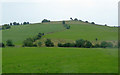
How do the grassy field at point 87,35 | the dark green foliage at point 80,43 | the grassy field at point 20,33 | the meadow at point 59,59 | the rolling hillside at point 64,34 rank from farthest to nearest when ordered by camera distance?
the grassy field at point 20,33, the grassy field at point 87,35, the rolling hillside at point 64,34, the dark green foliage at point 80,43, the meadow at point 59,59

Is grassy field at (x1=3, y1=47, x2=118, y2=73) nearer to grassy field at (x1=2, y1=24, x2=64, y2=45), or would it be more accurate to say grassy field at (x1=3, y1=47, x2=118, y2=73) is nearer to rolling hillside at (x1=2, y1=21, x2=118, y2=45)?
rolling hillside at (x1=2, y1=21, x2=118, y2=45)

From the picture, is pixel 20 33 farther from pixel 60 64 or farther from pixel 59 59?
pixel 60 64

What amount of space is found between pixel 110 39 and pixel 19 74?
2574 inches

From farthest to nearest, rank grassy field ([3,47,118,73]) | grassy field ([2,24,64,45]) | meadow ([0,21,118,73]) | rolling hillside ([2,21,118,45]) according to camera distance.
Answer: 1. grassy field ([2,24,64,45])
2. rolling hillside ([2,21,118,45])
3. meadow ([0,21,118,73])
4. grassy field ([3,47,118,73])

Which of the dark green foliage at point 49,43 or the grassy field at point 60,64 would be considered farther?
the dark green foliage at point 49,43

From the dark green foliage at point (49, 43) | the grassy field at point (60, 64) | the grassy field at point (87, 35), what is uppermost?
the grassy field at point (87, 35)

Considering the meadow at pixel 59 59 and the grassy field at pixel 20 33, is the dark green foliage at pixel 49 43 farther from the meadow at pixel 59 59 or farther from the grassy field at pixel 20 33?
the grassy field at pixel 20 33

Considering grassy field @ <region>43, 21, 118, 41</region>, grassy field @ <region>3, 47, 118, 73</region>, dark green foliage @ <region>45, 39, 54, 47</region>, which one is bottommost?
grassy field @ <region>3, 47, 118, 73</region>

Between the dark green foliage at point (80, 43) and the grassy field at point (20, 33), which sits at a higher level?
the grassy field at point (20, 33)

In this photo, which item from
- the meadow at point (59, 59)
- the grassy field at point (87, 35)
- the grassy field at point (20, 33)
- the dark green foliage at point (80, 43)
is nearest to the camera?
the meadow at point (59, 59)

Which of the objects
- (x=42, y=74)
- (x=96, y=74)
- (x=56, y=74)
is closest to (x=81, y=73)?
(x=96, y=74)

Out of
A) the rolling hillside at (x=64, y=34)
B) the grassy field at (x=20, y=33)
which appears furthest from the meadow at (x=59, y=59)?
the grassy field at (x=20, y=33)

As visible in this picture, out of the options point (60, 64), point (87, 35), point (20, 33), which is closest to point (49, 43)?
point (87, 35)

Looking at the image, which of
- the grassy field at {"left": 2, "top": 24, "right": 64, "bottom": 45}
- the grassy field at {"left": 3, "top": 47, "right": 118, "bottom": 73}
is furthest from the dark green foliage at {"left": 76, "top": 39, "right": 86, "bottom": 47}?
the grassy field at {"left": 3, "top": 47, "right": 118, "bottom": 73}
